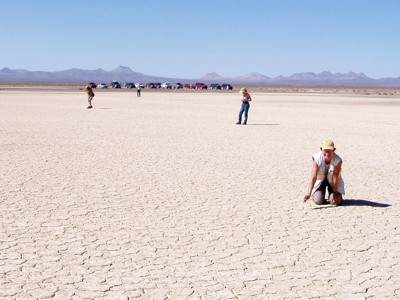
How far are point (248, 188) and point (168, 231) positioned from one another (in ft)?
10.1

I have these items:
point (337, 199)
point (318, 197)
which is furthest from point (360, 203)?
point (318, 197)

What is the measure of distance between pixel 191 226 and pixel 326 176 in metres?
2.47

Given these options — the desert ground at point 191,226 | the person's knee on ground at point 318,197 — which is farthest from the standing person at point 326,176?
the desert ground at point 191,226

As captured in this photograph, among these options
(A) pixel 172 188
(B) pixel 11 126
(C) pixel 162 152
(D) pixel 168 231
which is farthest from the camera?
(B) pixel 11 126

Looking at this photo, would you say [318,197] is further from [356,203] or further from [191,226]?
[191,226]

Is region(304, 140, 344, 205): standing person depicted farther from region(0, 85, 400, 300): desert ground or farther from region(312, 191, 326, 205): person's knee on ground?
region(0, 85, 400, 300): desert ground

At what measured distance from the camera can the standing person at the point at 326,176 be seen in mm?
8133

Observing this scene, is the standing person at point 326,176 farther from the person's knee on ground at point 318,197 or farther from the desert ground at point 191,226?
the desert ground at point 191,226

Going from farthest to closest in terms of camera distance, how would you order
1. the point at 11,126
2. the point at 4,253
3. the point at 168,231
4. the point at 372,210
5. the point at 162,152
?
1. the point at 11,126
2. the point at 162,152
3. the point at 372,210
4. the point at 168,231
5. the point at 4,253

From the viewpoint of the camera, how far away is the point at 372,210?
8.27 m

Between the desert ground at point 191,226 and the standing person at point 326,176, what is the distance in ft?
0.67

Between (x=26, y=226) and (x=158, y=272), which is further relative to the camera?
(x=26, y=226)

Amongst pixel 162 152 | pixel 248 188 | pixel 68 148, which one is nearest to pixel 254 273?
pixel 248 188

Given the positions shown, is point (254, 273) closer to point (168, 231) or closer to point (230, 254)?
point (230, 254)
